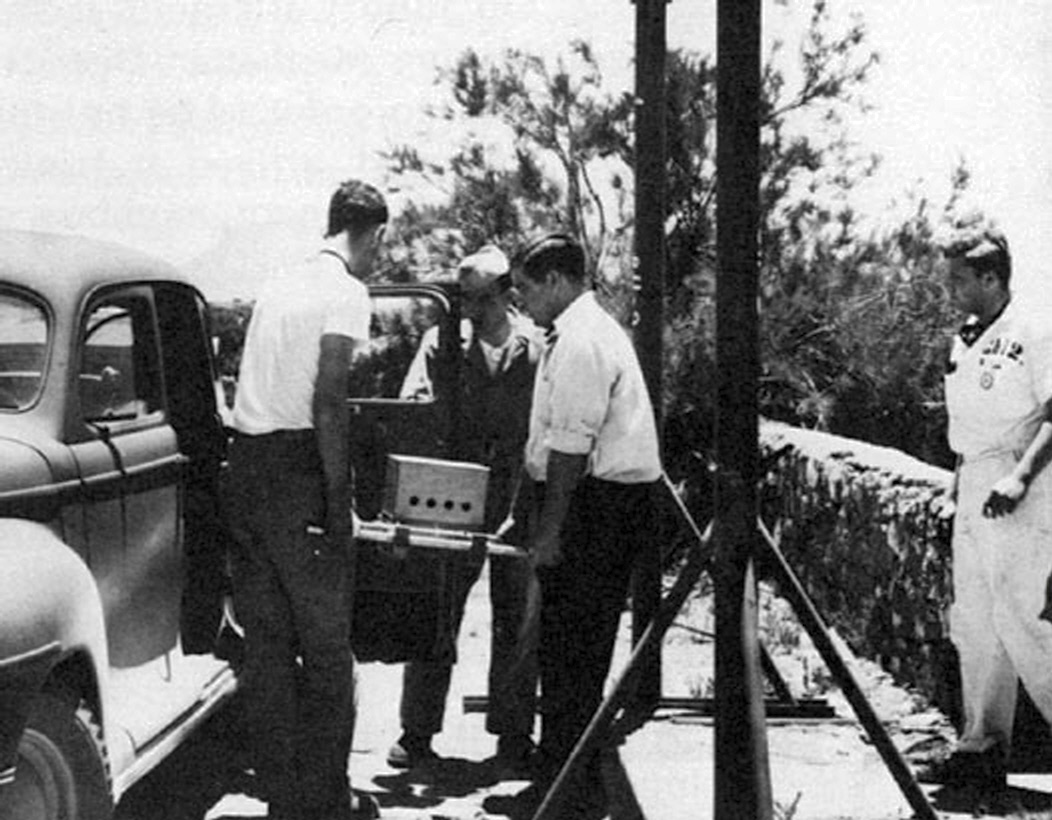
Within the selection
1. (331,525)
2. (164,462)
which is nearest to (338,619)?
(331,525)

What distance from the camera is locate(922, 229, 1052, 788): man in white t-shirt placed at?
5.15m

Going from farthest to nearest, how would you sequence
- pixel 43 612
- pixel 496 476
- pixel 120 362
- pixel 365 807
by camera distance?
1. pixel 496 476
2. pixel 120 362
3. pixel 365 807
4. pixel 43 612

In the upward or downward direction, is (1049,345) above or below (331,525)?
above

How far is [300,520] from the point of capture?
502cm

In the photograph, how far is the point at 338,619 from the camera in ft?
16.8

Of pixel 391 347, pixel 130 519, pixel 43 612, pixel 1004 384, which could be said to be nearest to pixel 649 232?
pixel 1004 384

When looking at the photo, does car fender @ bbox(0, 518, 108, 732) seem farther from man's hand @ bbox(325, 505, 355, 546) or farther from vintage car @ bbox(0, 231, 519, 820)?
man's hand @ bbox(325, 505, 355, 546)

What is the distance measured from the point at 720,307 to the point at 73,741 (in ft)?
6.50

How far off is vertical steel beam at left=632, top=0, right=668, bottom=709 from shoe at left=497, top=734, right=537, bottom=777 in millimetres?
451

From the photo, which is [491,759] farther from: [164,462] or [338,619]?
[164,462]

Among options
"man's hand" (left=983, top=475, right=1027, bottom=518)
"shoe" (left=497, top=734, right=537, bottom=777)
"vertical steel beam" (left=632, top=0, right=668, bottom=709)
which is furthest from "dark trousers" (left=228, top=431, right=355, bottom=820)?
"man's hand" (left=983, top=475, right=1027, bottom=518)

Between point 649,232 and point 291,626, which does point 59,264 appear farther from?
point 649,232

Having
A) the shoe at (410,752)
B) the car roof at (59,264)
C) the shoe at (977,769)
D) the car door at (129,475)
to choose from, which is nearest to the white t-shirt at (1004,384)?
the shoe at (977,769)

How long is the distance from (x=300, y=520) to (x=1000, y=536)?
7.29 feet
